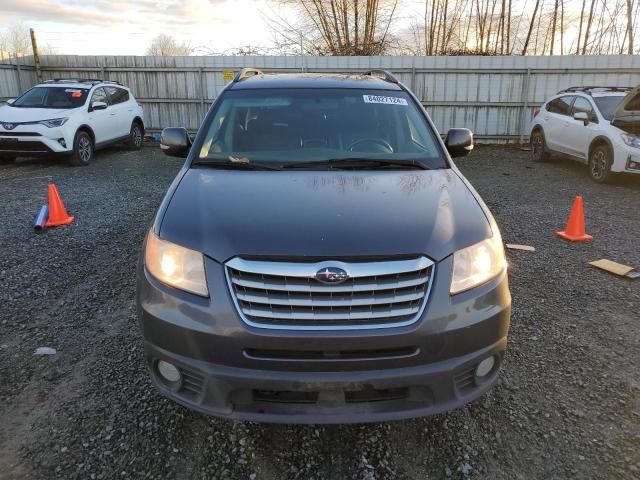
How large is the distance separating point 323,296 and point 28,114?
10.3 metres

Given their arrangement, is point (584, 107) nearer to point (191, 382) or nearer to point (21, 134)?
point (191, 382)

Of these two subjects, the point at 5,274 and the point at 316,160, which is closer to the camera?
the point at 316,160

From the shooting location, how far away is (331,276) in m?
1.98

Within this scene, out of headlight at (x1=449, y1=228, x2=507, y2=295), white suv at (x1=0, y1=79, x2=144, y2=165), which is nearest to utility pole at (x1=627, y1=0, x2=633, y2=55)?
white suv at (x1=0, y1=79, x2=144, y2=165)

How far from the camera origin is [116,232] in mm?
5895

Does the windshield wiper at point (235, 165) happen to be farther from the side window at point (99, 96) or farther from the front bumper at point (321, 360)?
the side window at point (99, 96)

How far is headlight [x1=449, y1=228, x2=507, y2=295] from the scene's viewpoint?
212 centimetres

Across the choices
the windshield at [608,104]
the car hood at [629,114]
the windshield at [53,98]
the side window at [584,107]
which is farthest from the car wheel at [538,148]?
the windshield at [53,98]

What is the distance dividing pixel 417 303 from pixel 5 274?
13.5 feet

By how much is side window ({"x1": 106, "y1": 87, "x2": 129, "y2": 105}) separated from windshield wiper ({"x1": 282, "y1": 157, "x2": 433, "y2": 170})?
1050 cm

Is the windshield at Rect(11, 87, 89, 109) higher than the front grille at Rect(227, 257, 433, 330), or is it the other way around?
the windshield at Rect(11, 87, 89, 109)

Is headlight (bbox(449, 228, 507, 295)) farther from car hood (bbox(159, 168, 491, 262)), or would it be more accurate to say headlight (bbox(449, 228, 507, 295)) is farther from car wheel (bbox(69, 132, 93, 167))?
car wheel (bbox(69, 132, 93, 167))

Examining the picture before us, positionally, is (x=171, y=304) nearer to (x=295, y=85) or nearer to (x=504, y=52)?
(x=295, y=85)

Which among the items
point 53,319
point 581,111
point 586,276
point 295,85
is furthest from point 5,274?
point 581,111
